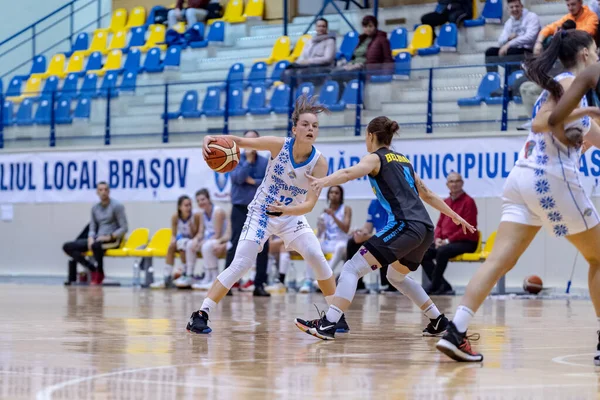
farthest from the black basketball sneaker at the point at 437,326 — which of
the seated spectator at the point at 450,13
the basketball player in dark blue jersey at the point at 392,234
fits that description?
the seated spectator at the point at 450,13

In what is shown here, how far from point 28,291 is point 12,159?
6.21 m

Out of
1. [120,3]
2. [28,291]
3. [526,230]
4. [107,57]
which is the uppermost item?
[120,3]

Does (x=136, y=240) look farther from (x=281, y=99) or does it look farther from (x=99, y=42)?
(x=99, y=42)

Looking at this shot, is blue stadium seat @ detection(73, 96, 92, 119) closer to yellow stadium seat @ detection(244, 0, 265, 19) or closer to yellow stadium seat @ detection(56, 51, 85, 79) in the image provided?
yellow stadium seat @ detection(56, 51, 85, 79)

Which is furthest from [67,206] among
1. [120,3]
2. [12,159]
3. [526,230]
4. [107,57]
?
[526,230]

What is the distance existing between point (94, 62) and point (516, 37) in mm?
10649

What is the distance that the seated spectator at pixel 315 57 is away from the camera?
673 inches

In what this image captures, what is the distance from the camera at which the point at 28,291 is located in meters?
14.7

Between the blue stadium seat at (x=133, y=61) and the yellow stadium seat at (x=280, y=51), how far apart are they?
3064 mm

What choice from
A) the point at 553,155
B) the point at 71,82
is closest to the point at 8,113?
the point at 71,82

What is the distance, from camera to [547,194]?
5.71 m

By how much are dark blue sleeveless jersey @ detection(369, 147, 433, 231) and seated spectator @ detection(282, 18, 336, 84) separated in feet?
30.5

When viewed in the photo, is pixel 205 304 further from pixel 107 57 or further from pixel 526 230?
pixel 107 57

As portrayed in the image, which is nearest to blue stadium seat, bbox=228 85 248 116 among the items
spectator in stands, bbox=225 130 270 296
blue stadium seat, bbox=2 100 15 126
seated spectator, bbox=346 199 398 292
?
seated spectator, bbox=346 199 398 292
